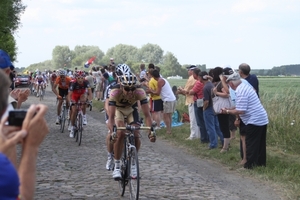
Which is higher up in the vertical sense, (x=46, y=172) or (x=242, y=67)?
(x=242, y=67)

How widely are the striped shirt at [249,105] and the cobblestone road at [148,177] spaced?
1114 mm

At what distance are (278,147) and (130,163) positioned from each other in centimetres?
646

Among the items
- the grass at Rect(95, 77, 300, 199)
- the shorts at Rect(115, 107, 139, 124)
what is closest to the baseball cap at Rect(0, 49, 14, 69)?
the shorts at Rect(115, 107, 139, 124)

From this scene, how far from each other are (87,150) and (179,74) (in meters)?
54.9

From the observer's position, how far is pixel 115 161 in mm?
9008

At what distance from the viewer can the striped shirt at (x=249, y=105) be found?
37.1 feet

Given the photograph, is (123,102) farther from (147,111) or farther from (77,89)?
(77,89)

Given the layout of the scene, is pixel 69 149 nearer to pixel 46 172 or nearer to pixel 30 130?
pixel 46 172

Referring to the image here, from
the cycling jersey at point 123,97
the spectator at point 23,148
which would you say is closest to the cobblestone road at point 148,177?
the cycling jersey at point 123,97

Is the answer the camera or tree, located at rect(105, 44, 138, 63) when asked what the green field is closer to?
the camera

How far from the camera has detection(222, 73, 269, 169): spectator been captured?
11.3 m

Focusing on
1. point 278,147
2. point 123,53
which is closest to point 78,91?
point 278,147

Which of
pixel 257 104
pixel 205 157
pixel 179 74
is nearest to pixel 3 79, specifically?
pixel 257 104

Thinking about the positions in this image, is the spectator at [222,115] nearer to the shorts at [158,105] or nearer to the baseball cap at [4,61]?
the shorts at [158,105]
